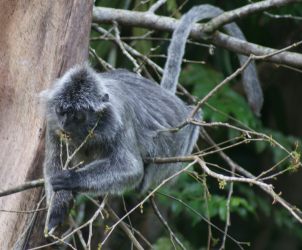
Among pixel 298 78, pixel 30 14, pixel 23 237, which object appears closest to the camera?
pixel 23 237

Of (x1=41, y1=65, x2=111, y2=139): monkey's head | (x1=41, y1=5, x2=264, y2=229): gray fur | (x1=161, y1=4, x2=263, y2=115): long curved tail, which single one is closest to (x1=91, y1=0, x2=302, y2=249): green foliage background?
(x1=161, y1=4, x2=263, y2=115): long curved tail

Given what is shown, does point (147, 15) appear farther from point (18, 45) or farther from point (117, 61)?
point (117, 61)

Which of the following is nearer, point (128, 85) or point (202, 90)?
point (128, 85)

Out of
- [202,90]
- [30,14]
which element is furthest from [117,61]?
[30,14]

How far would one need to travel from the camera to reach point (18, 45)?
4410mm

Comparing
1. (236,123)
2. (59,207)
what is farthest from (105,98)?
(236,123)

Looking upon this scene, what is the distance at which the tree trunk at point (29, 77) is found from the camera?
14.0 feet

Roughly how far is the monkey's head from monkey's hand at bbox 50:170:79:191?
0.69 ft

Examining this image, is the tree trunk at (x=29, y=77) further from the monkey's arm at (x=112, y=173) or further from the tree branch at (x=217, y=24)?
the tree branch at (x=217, y=24)

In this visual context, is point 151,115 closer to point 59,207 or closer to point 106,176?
point 106,176

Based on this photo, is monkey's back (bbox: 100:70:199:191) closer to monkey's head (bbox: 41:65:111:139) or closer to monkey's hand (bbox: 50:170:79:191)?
monkey's head (bbox: 41:65:111:139)

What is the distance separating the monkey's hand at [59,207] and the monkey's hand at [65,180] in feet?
0.88

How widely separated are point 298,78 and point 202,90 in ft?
8.34

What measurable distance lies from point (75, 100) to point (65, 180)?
1.35 feet
